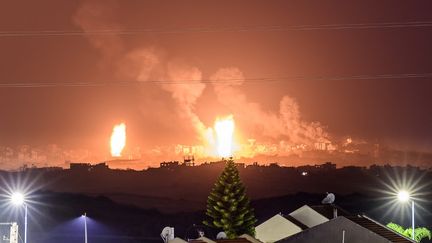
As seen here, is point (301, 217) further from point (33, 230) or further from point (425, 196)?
point (33, 230)

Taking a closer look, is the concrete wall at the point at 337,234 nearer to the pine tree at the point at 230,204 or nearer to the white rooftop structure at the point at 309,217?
the white rooftop structure at the point at 309,217

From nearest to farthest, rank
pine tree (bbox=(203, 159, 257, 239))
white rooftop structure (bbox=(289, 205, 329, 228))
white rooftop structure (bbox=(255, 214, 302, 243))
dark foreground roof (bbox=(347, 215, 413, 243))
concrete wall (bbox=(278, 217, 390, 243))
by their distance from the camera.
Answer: concrete wall (bbox=(278, 217, 390, 243)), dark foreground roof (bbox=(347, 215, 413, 243)), white rooftop structure (bbox=(289, 205, 329, 228)), white rooftop structure (bbox=(255, 214, 302, 243)), pine tree (bbox=(203, 159, 257, 239))

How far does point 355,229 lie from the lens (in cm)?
5000

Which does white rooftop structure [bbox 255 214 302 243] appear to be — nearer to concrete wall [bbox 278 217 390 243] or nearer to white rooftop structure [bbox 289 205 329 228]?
white rooftop structure [bbox 289 205 329 228]

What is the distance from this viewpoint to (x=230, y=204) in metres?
85.1

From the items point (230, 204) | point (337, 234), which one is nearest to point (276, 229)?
point (337, 234)

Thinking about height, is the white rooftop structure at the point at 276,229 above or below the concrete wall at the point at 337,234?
above

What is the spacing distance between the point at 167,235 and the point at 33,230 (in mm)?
85313

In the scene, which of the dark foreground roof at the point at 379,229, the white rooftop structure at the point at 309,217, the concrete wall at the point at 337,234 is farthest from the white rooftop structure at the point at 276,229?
the dark foreground roof at the point at 379,229

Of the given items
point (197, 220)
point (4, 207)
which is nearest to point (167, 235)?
point (4, 207)

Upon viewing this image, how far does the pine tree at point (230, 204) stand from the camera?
84062 mm

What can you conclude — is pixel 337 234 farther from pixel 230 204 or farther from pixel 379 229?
pixel 230 204

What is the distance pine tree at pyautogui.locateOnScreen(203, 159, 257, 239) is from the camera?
84.1m

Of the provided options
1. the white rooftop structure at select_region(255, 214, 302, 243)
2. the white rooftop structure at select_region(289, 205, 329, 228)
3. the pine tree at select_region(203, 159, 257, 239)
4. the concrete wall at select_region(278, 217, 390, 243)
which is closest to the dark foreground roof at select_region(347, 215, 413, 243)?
the concrete wall at select_region(278, 217, 390, 243)
